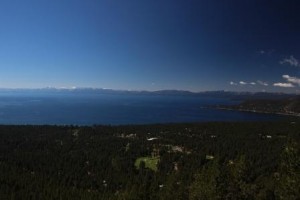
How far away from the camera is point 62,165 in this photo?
151125mm

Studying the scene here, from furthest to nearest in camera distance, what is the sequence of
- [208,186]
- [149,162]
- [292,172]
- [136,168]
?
[149,162]
[136,168]
[208,186]
[292,172]

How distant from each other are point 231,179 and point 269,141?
152547 mm

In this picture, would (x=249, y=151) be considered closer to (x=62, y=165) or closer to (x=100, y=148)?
(x=100, y=148)

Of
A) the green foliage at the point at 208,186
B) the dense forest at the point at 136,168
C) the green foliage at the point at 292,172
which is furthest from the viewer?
the dense forest at the point at 136,168

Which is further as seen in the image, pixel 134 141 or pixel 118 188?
pixel 134 141

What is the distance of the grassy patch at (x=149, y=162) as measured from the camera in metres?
149

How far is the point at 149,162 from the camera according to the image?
155 m

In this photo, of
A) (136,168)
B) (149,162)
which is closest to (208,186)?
(136,168)

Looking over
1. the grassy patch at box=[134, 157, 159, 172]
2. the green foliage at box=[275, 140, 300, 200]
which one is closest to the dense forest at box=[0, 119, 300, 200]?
the grassy patch at box=[134, 157, 159, 172]

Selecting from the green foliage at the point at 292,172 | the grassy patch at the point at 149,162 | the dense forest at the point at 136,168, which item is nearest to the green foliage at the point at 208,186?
the dense forest at the point at 136,168

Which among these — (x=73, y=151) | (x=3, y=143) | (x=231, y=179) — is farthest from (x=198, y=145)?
(x=231, y=179)

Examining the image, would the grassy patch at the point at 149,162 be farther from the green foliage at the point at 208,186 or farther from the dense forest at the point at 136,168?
the green foliage at the point at 208,186

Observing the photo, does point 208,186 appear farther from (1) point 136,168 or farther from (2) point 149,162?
(2) point 149,162

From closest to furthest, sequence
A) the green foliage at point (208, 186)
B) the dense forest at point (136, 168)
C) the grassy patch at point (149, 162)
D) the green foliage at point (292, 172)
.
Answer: the green foliage at point (292, 172)
the green foliage at point (208, 186)
the dense forest at point (136, 168)
the grassy patch at point (149, 162)
